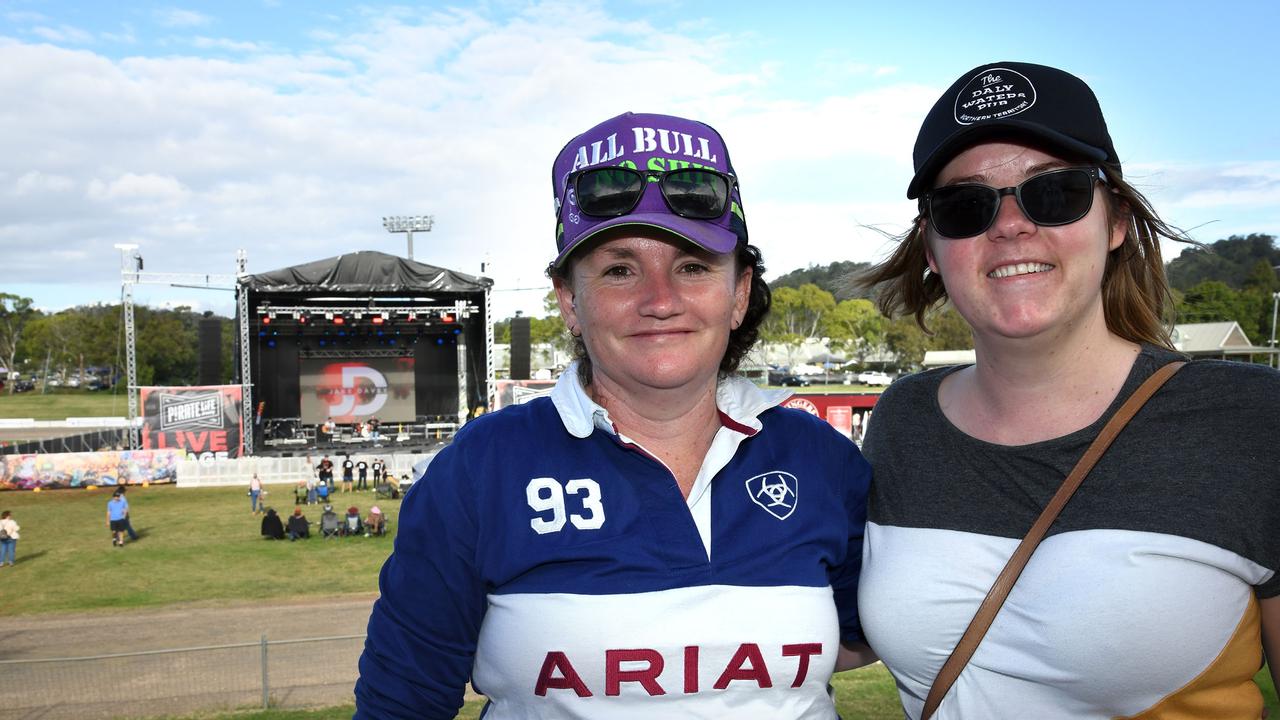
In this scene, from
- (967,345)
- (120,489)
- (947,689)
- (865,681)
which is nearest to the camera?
(947,689)

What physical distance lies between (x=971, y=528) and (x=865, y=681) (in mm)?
7521

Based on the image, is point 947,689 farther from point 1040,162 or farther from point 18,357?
point 18,357

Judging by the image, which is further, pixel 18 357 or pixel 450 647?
pixel 18 357

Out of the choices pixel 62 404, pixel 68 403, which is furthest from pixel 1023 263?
pixel 68 403

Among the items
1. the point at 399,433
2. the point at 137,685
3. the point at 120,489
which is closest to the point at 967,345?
the point at 399,433

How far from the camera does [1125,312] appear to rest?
2.25 m

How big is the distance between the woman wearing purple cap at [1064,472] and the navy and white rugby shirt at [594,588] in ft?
1.00

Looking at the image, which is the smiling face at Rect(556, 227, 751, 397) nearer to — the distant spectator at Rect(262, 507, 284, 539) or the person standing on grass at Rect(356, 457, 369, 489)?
the distant spectator at Rect(262, 507, 284, 539)

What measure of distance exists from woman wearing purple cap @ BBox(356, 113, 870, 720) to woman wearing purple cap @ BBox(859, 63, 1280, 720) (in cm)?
30

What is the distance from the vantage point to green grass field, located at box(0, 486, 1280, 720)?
13430mm

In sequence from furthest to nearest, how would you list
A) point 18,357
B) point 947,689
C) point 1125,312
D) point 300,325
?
point 18,357
point 300,325
point 1125,312
point 947,689

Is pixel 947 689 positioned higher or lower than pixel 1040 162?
lower

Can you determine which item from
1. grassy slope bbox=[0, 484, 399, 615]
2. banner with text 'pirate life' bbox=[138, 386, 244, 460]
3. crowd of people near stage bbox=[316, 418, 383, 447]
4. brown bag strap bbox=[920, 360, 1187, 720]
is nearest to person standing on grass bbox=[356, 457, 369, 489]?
grassy slope bbox=[0, 484, 399, 615]

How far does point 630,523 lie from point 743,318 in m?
0.93
